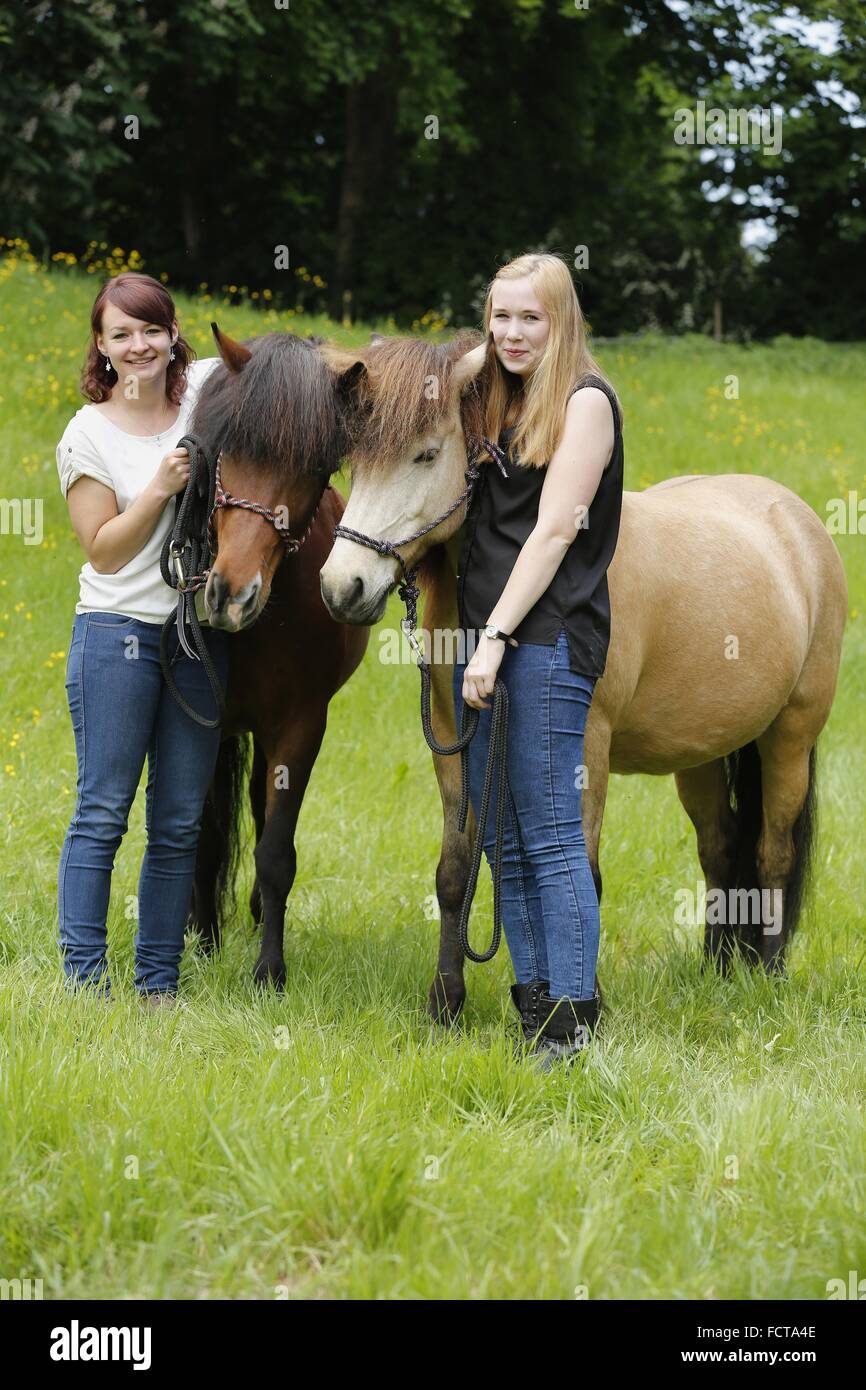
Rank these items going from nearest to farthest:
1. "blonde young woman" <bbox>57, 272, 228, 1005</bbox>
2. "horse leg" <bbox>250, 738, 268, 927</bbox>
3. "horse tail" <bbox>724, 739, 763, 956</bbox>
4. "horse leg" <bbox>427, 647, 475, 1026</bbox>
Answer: "blonde young woman" <bbox>57, 272, 228, 1005</bbox> < "horse leg" <bbox>427, 647, 475, 1026</bbox> < "horse leg" <bbox>250, 738, 268, 927</bbox> < "horse tail" <bbox>724, 739, 763, 956</bbox>

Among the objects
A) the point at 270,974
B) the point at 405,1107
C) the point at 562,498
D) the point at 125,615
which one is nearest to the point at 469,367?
the point at 562,498

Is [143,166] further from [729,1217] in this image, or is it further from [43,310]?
[729,1217]

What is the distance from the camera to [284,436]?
3.63 m

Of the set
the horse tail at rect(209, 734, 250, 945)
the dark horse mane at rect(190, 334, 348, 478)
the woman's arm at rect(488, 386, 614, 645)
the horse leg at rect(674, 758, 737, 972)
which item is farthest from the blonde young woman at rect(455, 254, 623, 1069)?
the horse leg at rect(674, 758, 737, 972)

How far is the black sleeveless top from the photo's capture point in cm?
346

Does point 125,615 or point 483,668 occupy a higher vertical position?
point 125,615

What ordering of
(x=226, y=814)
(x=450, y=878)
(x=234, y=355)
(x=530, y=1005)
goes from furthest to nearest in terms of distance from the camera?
(x=226, y=814) < (x=450, y=878) < (x=234, y=355) < (x=530, y=1005)

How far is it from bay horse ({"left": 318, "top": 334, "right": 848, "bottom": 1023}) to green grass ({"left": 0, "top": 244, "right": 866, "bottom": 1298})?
39 centimetres

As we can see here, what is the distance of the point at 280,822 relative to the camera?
14.5 ft

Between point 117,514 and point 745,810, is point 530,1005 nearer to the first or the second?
point 117,514

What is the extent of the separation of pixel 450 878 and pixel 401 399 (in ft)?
5.11

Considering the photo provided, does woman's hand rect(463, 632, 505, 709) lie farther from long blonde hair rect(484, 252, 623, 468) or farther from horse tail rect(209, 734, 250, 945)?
horse tail rect(209, 734, 250, 945)

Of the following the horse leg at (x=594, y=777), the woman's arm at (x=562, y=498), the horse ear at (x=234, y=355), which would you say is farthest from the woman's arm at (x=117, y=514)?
the horse leg at (x=594, y=777)

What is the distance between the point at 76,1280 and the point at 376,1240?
1.88 ft
